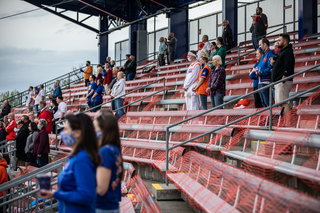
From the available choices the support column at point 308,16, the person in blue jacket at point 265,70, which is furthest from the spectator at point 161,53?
the person in blue jacket at point 265,70

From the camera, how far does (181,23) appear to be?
18078 mm

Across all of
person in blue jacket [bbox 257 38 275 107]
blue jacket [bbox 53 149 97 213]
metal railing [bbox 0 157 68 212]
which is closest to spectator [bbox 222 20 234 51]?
person in blue jacket [bbox 257 38 275 107]

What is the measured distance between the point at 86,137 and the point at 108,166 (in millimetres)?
278

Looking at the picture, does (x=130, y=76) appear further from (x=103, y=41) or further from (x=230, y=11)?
(x=103, y=41)

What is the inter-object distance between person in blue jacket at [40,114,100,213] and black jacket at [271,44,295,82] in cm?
438

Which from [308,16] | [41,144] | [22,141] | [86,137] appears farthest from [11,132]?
[308,16]

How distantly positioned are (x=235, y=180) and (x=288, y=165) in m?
0.67

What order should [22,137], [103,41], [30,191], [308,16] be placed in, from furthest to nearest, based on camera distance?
1. [103,41]
2. [308,16]
3. [22,137]
4. [30,191]

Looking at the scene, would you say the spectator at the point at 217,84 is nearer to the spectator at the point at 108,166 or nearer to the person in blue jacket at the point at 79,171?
the spectator at the point at 108,166

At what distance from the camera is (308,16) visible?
12430mm

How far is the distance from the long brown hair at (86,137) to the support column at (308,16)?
481 inches

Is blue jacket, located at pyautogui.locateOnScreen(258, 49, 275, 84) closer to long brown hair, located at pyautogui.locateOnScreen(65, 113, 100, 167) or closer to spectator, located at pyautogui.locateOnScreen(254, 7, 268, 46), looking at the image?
long brown hair, located at pyautogui.locateOnScreen(65, 113, 100, 167)

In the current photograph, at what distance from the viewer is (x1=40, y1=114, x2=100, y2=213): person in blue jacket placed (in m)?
2.29

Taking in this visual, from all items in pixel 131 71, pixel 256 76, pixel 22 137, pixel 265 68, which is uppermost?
pixel 131 71
